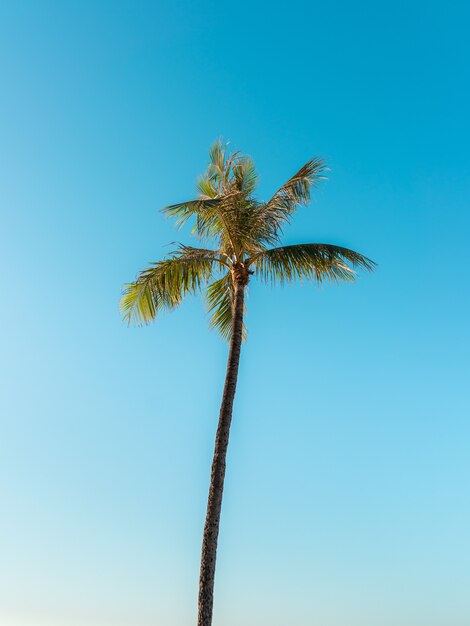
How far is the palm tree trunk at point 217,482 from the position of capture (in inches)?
471

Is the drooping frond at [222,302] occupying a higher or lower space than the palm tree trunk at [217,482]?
higher

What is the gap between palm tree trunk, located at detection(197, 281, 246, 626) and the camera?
12.0m

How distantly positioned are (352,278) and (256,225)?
2734 mm

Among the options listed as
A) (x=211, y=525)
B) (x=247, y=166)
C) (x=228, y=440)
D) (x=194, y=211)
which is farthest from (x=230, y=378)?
(x=247, y=166)

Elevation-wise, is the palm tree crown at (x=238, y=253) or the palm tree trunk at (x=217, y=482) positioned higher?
the palm tree crown at (x=238, y=253)

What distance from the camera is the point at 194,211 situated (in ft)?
52.1

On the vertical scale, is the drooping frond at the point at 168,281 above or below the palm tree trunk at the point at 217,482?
above

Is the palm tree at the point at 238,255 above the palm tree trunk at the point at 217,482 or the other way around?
above

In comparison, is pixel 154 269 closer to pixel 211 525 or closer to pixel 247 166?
pixel 247 166

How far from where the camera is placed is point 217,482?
12.9m

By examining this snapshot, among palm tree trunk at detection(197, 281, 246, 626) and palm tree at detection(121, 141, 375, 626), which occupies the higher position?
palm tree at detection(121, 141, 375, 626)

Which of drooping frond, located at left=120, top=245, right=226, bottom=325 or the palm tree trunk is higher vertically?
drooping frond, located at left=120, top=245, right=226, bottom=325

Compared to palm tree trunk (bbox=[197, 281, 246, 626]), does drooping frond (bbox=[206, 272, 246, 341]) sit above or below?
above

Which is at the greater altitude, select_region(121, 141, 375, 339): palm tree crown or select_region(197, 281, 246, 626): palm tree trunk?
select_region(121, 141, 375, 339): palm tree crown
